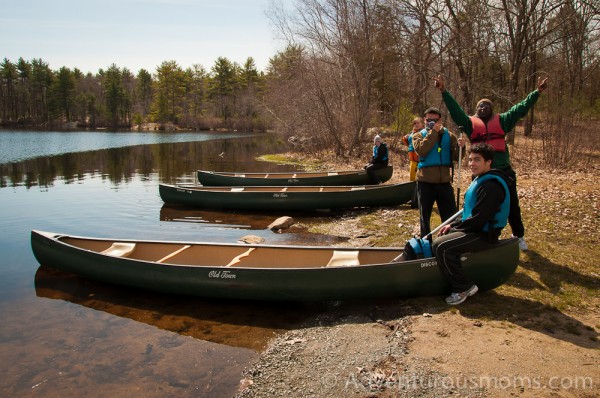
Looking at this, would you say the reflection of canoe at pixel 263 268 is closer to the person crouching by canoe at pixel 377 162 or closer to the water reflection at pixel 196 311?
the water reflection at pixel 196 311

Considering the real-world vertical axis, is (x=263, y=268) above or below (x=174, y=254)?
above

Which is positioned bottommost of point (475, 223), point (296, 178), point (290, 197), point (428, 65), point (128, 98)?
point (290, 197)

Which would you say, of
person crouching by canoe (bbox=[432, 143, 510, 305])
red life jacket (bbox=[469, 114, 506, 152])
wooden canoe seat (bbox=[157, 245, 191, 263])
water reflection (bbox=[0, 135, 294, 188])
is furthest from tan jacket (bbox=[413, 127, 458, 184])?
water reflection (bbox=[0, 135, 294, 188])

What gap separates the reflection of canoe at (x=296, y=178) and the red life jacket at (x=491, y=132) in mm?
8141

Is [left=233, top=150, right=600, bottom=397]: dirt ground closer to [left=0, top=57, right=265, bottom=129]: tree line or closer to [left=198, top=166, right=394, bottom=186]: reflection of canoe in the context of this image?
[left=198, top=166, right=394, bottom=186]: reflection of canoe

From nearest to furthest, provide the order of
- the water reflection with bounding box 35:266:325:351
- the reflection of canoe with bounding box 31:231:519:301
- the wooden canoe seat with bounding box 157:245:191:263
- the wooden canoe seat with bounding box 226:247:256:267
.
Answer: the reflection of canoe with bounding box 31:231:519:301
the water reflection with bounding box 35:266:325:351
the wooden canoe seat with bounding box 226:247:256:267
the wooden canoe seat with bounding box 157:245:191:263

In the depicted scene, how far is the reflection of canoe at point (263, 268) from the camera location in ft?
18.0

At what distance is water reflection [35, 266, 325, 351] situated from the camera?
5770mm

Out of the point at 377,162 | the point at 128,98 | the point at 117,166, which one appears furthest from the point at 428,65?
the point at 128,98

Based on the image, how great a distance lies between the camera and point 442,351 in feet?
14.4

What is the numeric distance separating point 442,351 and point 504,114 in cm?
362

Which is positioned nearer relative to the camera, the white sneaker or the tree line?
the white sneaker

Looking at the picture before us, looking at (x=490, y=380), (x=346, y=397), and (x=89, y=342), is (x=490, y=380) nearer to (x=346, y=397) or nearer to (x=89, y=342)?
(x=346, y=397)

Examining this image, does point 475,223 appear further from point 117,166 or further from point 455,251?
point 117,166
